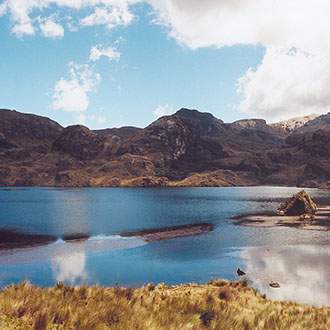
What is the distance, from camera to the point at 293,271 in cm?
5856

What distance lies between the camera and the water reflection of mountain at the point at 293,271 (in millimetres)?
45938

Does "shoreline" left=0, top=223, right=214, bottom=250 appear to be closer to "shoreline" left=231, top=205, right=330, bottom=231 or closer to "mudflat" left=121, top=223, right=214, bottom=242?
"mudflat" left=121, top=223, right=214, bottom=242

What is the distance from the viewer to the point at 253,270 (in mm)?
59844

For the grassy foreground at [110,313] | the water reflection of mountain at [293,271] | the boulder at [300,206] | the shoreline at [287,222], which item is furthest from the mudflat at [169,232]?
the grassy foreground at [110,313]

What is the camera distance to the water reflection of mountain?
151ft

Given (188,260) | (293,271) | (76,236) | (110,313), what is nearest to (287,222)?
(76,236)

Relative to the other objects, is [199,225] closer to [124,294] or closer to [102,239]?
[102,239]

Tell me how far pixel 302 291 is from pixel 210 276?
12.7m

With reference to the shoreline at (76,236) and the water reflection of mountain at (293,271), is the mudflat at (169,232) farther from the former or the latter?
the water reflection of mountain at (293,271)

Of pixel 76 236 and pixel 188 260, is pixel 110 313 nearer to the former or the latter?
pixel 188 260

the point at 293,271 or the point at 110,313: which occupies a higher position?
the point at 110,313

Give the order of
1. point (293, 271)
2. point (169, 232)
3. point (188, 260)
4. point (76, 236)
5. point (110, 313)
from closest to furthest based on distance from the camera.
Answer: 1. point (110, 313)
2. point (293, 271)
3. point (188, 260)
4. point (76, 236)
5. point (169, 232)

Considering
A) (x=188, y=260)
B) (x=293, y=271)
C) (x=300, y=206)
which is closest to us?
(x=293, y=271)

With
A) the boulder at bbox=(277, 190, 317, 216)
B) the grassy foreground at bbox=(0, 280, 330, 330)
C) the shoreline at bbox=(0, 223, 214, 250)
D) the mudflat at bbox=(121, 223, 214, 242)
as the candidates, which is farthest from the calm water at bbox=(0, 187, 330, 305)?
the boulder at bbox=(277, 190, 317, 216)
